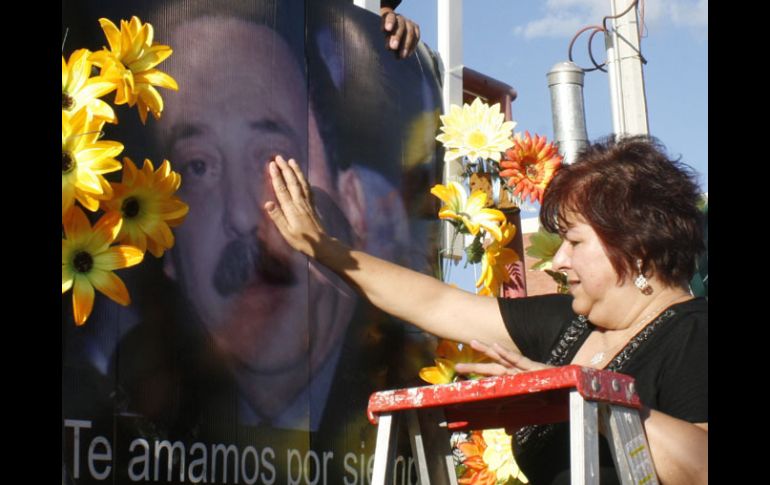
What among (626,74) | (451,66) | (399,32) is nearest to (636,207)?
(399,32)

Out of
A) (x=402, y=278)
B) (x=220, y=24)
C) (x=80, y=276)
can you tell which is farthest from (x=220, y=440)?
(x=220, y=24)

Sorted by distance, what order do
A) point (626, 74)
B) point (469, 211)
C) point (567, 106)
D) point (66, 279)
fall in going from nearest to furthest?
point (66, 279) → point (469, 211) → point (567, 106) → point (626, 74)

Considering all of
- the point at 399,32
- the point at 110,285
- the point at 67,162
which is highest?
the point at 399,32

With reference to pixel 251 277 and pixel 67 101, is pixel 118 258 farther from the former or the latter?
pixel 251 277

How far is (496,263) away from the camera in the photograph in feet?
10.6

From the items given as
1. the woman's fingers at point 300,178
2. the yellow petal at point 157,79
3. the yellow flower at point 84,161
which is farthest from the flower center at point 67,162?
the woman's fingers at point 300,178

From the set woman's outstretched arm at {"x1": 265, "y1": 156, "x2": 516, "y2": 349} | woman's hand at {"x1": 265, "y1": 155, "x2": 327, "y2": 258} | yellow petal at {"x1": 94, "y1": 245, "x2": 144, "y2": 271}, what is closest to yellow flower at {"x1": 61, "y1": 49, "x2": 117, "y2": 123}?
yellow petal at {"x1": 94, "y1": 245, "x2": 144, "y2": 271}

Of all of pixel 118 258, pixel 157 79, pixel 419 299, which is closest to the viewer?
pixel 118 258

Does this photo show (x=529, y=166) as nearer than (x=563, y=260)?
No

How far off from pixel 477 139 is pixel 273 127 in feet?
2.82

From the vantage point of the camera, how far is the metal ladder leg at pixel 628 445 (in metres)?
1.94

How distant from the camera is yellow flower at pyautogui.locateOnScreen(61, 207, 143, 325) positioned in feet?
6.84

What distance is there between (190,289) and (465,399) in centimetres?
67
